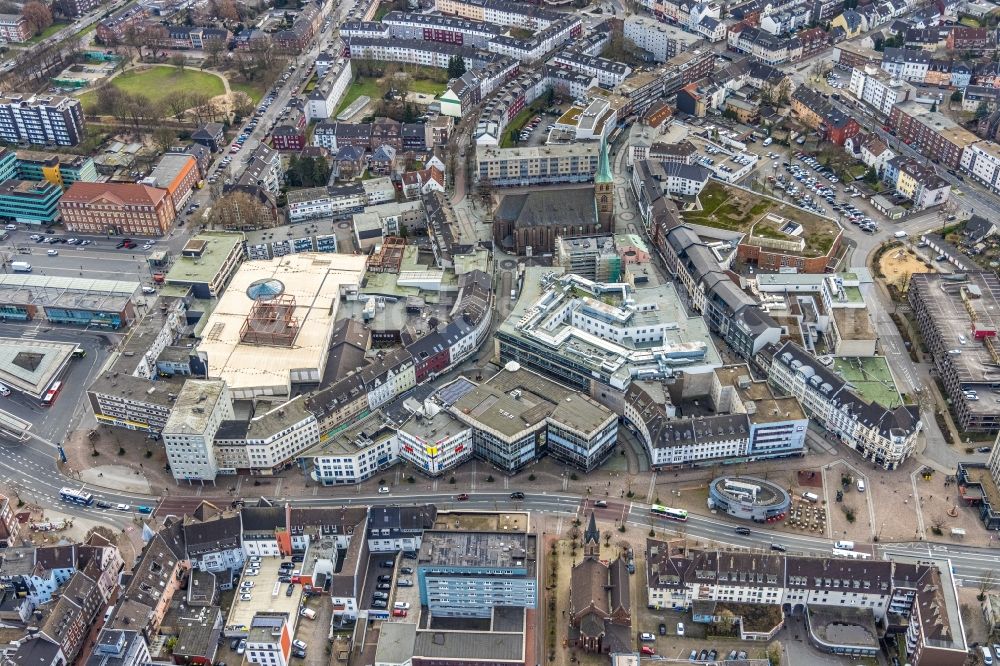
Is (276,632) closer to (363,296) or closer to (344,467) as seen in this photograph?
(344,467)

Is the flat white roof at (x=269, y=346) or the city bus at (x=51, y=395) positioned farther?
the city bus at (x=51, y=395)

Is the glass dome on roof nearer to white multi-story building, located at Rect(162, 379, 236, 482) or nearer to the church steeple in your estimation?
white multi-story building, located at Rect(162, 379, 236, 482)

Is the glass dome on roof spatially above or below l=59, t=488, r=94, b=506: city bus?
above

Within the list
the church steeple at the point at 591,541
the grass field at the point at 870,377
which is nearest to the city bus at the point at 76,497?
the church steeple at the point at 591,541

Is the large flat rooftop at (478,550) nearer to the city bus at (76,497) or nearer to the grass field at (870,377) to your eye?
the city bus at (76,497)

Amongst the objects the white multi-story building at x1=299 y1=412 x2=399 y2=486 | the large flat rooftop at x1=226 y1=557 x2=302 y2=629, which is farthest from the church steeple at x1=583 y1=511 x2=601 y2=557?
the large flat rooftop at x1=226 y1=557 x2=302 y2=629

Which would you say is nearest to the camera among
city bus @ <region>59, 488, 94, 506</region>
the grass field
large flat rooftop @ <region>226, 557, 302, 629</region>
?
large flat rooftop @ <region>226, 557, 302, 629</region>

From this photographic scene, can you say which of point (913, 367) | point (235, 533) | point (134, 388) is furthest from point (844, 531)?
point (134, 388)
